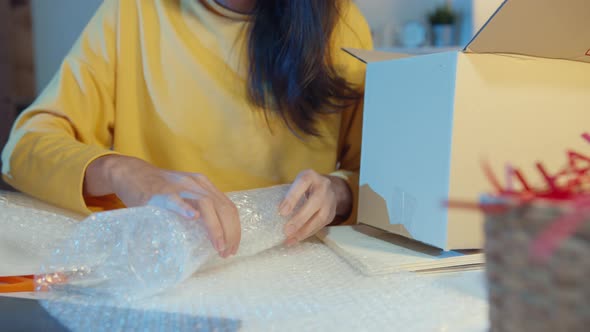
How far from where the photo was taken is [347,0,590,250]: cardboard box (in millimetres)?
449

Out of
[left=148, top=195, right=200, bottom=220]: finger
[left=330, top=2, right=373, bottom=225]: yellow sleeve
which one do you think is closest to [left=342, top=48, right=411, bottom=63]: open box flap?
[left=330, top=2, right=373, bottom=225]: yellow sleeve

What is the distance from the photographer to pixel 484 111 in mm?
457

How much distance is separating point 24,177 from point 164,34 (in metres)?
0.31

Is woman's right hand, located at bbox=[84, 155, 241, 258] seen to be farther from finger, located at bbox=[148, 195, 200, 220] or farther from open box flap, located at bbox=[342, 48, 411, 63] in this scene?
open box flap, located at bbox=[342, 48, 411, 63]

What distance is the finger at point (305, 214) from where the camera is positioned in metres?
0.53

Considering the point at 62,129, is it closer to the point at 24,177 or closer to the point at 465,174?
the point at 24,177

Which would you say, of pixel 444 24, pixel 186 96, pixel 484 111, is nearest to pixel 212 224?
pixel 484 111

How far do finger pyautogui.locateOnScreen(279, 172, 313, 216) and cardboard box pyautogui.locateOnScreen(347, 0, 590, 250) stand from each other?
98 millimetres

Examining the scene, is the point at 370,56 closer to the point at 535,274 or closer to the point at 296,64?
the point at 296,64

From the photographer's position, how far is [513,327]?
19 centimetres

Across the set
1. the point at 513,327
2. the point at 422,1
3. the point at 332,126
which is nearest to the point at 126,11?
the point at 332,126

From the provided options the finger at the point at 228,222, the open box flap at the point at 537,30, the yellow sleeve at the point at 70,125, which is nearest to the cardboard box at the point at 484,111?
the open box flap at the point at 537,30

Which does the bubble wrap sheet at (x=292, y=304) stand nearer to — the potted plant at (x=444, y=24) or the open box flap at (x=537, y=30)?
the open box flap at (x=537, y=30)

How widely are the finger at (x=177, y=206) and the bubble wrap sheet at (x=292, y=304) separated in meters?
0.06
